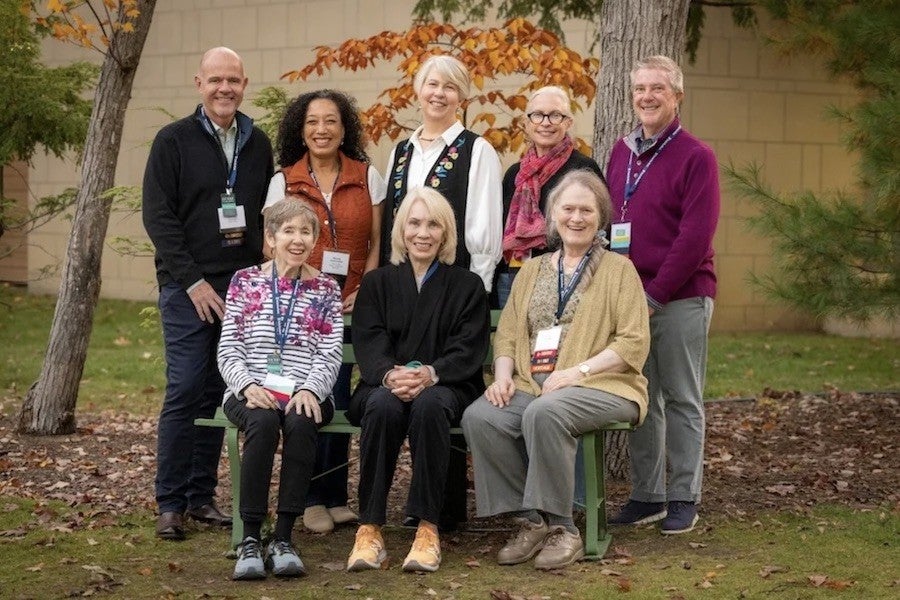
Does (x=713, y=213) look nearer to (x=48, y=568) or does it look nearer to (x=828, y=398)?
(x=48, y=568)

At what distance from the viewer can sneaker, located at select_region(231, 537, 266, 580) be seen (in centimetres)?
553

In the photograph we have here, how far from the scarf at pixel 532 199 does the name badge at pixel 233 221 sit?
1.20 meters

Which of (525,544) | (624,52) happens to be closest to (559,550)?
(525,544)

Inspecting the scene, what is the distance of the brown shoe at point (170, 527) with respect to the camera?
6.23 m

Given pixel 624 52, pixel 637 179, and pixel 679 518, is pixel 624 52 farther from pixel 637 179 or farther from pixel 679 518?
pixel 679 518

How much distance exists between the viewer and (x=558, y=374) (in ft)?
19.5

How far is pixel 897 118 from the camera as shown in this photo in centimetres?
839

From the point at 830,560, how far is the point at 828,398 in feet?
15.5

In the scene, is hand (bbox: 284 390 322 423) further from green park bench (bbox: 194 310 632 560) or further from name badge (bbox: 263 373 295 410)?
green park bench (bbox: 194 310 632 560)

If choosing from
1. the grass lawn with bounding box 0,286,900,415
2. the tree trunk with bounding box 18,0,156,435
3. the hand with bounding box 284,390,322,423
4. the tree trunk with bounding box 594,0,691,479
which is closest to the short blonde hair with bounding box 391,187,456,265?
the hand with bounding box 284,390,322,423

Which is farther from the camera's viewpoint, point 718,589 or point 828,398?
point 828,398

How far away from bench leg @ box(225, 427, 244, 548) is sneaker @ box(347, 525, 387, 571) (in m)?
0.47

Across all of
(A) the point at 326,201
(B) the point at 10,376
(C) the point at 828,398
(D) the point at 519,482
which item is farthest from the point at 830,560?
(B) the point at 10,376

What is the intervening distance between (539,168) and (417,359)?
106cm
